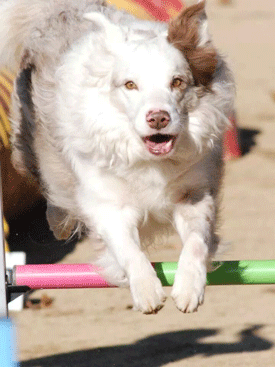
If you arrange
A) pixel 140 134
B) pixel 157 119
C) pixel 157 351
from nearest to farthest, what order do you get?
pixel 157 119 → pixel 140 134 → pixel 157 351

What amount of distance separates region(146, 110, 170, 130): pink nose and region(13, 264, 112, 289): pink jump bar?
0.75 m

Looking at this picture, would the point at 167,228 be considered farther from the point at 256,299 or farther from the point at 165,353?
the point at 256,299

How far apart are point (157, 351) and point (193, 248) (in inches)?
56.1

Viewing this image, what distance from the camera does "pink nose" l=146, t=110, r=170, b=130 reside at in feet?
12.1

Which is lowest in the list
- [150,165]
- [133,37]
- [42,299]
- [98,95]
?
[42,299]

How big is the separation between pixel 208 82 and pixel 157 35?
319 mm

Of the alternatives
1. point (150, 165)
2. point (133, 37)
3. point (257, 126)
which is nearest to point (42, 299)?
point (150, 165)

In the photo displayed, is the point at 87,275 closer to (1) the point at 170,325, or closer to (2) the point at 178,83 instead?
(2) the point at 178,83

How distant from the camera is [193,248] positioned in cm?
392

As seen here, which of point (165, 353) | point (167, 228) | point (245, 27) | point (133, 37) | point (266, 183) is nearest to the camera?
point (133, 37)

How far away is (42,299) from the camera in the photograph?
589 cm

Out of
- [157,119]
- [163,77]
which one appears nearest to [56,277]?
[157,119]

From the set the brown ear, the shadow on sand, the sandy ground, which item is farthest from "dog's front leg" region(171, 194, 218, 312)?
the shadow on sand

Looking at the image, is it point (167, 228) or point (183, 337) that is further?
point (183, 337)
